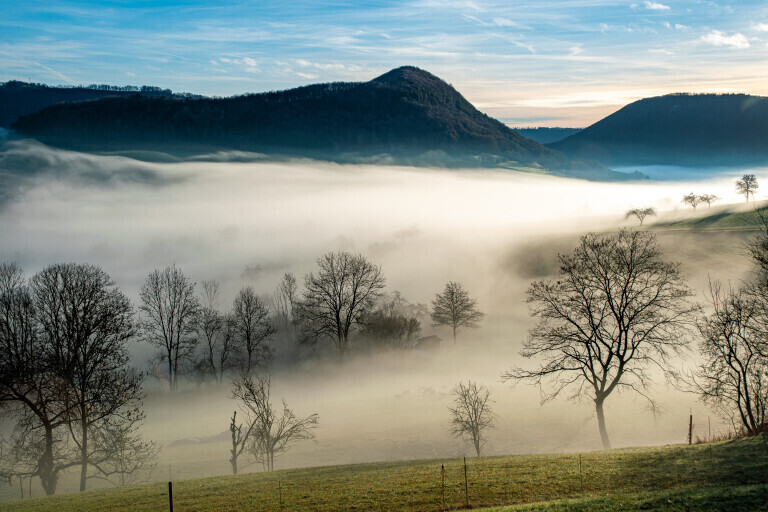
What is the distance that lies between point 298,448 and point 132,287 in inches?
4429

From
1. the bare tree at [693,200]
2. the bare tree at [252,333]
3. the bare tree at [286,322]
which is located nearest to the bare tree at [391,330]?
the bare tree at [286,322]

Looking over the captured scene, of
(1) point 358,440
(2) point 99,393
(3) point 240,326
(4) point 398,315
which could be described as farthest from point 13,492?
(4) point 398,315

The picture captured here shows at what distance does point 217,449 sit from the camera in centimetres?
5359

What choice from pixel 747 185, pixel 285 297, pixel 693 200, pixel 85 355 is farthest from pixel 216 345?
pixel 747 185

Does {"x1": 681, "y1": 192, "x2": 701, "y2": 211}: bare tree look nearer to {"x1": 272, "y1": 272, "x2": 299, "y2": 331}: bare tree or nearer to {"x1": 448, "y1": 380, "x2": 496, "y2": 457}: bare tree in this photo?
{"x1": 272, "y1": 272, "x2": 299, "y2": 331}: bare tree

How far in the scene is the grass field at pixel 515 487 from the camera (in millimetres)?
21016

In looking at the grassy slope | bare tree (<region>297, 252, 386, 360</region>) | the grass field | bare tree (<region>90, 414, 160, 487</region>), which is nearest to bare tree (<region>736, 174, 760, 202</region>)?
the grassy slope

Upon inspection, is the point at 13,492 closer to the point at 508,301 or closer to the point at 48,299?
the point at 48,299

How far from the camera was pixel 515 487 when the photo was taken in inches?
971

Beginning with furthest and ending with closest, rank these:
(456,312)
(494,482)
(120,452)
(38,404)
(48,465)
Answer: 1. (456,312)
2. (120,452)
3. (48,465)
4. (38,404)
5. (494,482)

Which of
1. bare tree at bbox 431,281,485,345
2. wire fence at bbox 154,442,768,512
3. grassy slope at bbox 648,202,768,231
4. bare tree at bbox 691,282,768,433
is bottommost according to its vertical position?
wire fence at bbox 154,442,768,512

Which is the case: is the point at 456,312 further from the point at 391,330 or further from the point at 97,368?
the point at 97,368

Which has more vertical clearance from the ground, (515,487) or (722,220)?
(722,220)

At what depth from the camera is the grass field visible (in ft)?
68.9
